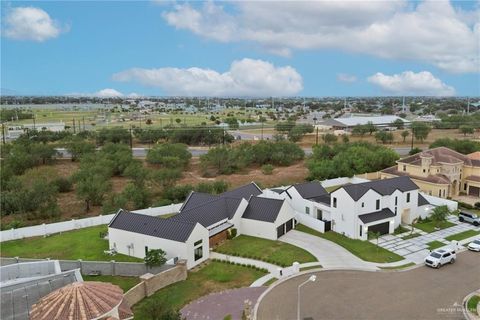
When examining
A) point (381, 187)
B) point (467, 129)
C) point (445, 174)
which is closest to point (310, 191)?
point (381, 187)

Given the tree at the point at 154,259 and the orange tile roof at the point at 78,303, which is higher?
the orange tile roof at the point at 78,303

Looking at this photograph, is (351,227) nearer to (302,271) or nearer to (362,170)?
(302,271)

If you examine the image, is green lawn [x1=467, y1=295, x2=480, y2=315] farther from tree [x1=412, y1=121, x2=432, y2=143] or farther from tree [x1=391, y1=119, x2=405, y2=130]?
tree [x1=391, y1=119, x2=405, y2=130]

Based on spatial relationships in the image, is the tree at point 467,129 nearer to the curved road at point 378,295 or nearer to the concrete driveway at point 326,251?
the curved road at point 378,295

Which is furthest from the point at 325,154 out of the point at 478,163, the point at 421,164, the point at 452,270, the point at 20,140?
the point at 20,140

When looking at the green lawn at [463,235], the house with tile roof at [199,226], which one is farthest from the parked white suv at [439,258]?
the house with tile roof at [199,226]
